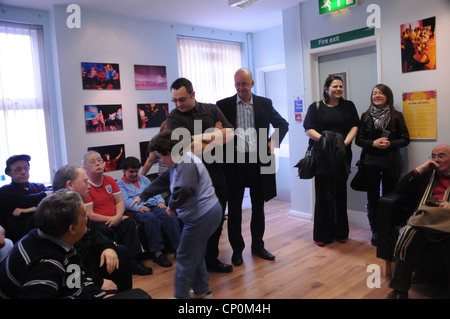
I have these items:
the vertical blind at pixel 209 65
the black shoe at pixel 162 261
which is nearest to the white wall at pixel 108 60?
the vertical blind at pixel 209 65

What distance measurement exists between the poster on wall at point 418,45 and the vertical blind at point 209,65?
2.83m

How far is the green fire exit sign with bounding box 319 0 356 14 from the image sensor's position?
3899mm

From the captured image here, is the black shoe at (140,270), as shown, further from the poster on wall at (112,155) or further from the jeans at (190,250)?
the poster on wall at (112,155)

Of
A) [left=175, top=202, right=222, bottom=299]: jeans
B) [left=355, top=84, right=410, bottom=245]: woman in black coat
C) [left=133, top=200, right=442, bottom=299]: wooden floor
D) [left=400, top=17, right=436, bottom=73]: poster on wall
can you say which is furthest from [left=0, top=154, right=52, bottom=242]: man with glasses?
[left=400, top=17, right=436, bottom=73]: poster on wall

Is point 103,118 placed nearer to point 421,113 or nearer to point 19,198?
point 19,198

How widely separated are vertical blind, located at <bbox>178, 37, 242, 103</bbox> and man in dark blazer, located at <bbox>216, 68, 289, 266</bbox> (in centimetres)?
226

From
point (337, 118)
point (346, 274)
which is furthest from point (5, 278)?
point (337, 118)

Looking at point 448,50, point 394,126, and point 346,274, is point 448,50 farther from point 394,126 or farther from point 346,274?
point 346,274

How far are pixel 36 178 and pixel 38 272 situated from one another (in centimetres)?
330

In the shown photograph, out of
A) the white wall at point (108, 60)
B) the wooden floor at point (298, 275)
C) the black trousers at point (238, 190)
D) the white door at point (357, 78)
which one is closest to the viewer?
the wooden floor at point (298, 275)

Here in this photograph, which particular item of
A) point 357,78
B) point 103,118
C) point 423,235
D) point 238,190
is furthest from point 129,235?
point 357,78

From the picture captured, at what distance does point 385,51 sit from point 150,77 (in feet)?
9.38

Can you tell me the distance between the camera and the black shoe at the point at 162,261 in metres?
3.41
